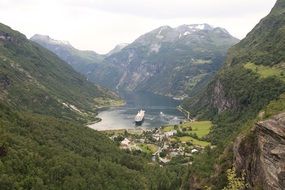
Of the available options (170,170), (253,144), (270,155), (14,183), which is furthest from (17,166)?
(270,155)

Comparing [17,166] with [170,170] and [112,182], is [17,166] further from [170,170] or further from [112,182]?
[170,170]

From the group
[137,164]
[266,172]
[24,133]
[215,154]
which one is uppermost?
[266,172]

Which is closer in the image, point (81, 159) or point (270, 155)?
point (270, 155)

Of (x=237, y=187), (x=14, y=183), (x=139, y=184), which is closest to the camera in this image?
(x=237, y=187)

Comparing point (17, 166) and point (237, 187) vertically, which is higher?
point (237, 187)

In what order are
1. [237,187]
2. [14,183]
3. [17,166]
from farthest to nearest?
[17,166], [14,183], [237,187]

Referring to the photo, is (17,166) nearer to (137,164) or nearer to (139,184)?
(139,184)
